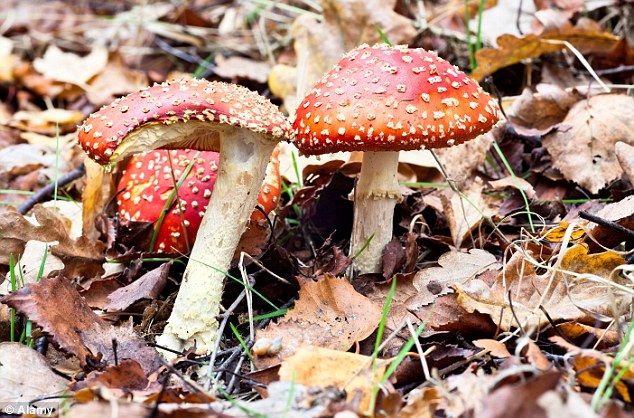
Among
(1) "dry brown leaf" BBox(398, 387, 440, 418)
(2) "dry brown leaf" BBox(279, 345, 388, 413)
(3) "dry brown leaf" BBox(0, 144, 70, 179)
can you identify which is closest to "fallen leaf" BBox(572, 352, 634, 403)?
(1) "dry brown leaf" BBox(398, 387, 440, 418)

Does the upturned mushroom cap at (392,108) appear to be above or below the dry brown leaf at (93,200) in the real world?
above

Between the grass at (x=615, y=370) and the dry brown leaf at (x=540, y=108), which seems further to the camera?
the dry brown leaf at (x=540, y=108)

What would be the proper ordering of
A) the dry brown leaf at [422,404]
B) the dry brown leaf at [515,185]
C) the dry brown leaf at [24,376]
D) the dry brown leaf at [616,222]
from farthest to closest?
1. the dry brown leaf at [515,185]
2. the dry brown leaf at [616,222]
3. the dry brown leaf at [24,376]
4. the dry brown leaf at [422,404]

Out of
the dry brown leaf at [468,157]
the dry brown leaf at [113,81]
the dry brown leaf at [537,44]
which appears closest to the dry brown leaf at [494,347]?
the dry brown leaf at [468,157]

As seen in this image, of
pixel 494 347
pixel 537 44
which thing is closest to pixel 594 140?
pixel 537 44

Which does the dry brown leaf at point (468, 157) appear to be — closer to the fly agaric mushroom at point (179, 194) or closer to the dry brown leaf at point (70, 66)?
the fly agaric mushroom at point (179, 194)
